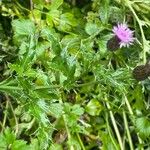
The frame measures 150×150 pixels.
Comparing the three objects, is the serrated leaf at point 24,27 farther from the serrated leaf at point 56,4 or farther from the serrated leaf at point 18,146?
the serrated leaf at point 18,146

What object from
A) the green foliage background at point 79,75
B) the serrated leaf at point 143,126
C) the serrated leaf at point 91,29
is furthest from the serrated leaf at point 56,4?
the serrated leaf at point 143,126

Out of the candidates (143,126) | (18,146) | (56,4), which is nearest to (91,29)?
(56,4)

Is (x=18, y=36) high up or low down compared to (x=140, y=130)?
up

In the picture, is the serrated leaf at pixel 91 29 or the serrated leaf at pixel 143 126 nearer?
the serrated leaf at pixel 143 126

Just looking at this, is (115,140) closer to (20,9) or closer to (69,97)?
(69,97)

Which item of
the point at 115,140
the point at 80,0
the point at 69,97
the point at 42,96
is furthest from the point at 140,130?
the point at 80,0

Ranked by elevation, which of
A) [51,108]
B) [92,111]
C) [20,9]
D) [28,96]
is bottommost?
[92,111]

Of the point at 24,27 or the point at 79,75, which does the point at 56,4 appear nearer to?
the point at 24,27

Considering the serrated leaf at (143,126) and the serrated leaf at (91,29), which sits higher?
the serrated leaf at (91,29)

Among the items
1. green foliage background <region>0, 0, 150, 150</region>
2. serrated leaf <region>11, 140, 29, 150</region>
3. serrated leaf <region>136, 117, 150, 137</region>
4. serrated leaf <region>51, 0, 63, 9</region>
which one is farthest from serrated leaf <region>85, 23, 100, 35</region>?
serrated leaf <region>11, 140, 29, 150</region>
